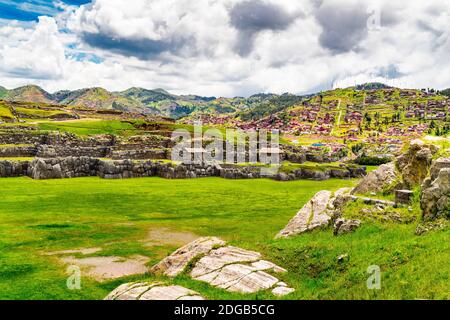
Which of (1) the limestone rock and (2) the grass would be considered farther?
(2) the grass

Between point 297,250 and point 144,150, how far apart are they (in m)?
53.9

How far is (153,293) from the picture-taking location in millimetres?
9883

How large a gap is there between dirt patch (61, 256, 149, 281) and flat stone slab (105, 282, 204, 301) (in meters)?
5.13

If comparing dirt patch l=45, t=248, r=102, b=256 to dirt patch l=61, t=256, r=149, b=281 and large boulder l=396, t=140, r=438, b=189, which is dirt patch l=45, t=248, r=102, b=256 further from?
large boulder l=396, t=140, r=438, b=189

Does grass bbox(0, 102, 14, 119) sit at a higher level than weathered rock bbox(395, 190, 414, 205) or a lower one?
higher

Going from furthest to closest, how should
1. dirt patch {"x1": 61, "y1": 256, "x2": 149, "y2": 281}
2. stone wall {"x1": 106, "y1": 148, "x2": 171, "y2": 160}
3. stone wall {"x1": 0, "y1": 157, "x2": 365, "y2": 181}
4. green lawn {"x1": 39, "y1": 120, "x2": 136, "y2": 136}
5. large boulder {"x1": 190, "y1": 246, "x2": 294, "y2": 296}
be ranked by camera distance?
green lawn {"x1": 39, "y1": 120, "x2": 136, "y2": 136} < stone wall {"x1": 106, "y1": 148, "x2": 171, "y2": 160} < stone wall {"x1": 0, "y1": 157, "x2": 365, "y2": 181} < dirt patch {"x1": 61, "y1": 256, "x2": 149, "y2": 281} < large boulder {"x1": 190, "y1": 246, "x2": 294, "y2": 296}

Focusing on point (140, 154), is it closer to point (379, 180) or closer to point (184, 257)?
point (379, 180)

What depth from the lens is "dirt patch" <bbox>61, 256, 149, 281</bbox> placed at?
1566 centimetres

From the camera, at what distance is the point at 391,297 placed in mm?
7953

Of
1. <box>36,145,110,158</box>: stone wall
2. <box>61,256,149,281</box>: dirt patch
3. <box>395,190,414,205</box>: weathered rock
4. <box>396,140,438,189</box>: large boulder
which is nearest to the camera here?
<box>61,256,149,281</box>: dirt patch

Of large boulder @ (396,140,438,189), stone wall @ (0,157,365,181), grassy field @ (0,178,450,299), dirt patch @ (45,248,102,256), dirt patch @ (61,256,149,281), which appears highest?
large boulder @ (396,140,438,189)

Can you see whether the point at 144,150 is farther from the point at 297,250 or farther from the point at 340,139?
the point at 340,139

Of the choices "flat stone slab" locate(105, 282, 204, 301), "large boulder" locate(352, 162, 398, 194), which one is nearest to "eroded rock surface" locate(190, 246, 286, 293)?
"flat stone slab" locate(105, 282, 204, 301)

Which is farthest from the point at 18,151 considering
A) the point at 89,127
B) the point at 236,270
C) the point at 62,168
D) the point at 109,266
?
the point at 236,270
